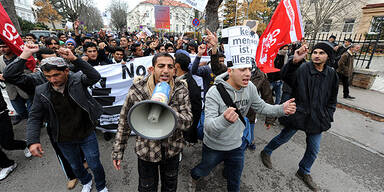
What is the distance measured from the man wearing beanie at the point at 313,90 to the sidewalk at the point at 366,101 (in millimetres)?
4576

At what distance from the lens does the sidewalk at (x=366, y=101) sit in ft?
18.6

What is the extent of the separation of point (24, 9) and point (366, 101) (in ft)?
193

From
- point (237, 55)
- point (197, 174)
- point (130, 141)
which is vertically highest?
point (237, 55)

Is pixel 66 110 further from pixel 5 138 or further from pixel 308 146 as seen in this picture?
pixel 308 146

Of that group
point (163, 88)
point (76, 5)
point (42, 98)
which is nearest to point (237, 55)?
point (163, 88)

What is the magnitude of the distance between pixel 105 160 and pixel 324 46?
13.1 feet

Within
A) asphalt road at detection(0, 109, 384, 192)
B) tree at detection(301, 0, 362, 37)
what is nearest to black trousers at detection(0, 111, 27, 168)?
asphalt road at detection(0, 109, 384, 192)

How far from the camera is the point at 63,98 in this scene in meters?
2.06

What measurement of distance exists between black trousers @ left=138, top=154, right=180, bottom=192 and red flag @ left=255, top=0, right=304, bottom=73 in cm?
221

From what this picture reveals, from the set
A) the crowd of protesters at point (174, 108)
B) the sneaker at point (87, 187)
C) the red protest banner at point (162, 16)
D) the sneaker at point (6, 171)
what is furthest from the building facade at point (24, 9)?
the sneaker at point (87, 187)

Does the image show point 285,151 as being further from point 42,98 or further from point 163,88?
point 42,98

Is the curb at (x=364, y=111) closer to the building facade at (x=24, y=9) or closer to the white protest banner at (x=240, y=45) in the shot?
the white protest banner at (x=240, y=45)

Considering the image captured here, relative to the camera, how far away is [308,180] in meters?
2.82

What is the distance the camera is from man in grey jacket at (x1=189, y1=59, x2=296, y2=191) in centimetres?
189
